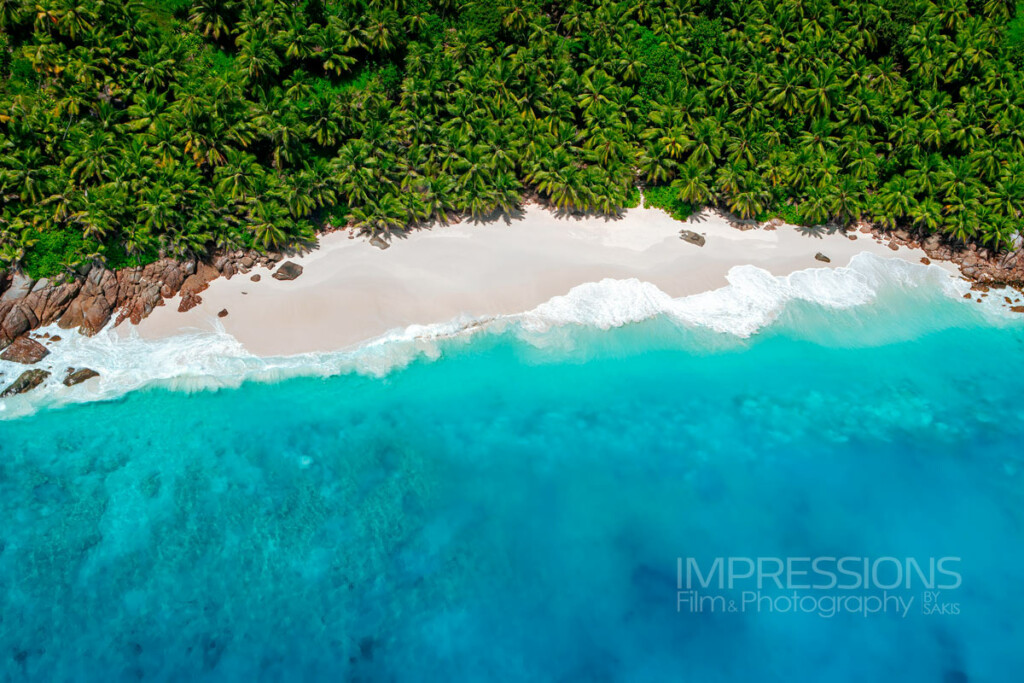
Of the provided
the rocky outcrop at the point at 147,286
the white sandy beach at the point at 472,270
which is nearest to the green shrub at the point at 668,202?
the white sandy beach at the point at 472,270

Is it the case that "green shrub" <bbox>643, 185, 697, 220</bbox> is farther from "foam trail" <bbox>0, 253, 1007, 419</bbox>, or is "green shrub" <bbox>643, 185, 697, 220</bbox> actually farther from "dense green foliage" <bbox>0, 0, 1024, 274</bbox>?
"foam trail" <bbox>0, 253, 1007, 419</bbox>

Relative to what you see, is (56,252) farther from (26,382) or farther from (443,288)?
(443,288)

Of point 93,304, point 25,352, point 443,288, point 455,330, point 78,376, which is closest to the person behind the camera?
point 78,376

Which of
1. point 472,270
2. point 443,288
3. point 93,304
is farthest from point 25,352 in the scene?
point 472,270

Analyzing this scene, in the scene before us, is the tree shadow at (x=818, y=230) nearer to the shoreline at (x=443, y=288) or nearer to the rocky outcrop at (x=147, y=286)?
the shoreline at (x=443, y=288)

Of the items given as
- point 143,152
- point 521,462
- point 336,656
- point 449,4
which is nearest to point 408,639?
point 336,656

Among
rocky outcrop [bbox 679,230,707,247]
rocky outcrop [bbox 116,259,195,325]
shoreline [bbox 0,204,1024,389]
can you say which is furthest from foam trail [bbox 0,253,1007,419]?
rocky outcrop [bbox 679,230,707,247]

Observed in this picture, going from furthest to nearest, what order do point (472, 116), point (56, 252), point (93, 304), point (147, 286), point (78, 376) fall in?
point (472, 116) < point (147, 286) < point (93, 304) < point (56, 252) < point (78, 376)

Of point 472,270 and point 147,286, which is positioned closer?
point 147,286
